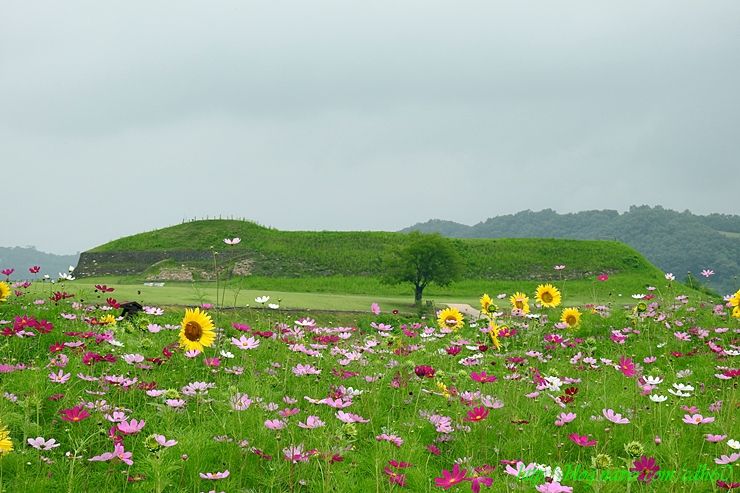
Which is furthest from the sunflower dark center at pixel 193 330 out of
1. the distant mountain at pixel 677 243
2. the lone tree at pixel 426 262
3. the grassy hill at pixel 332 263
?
the distant mountain at pixel 677 243

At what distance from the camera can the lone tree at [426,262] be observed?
36156 millimetres

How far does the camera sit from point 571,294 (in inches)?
1756

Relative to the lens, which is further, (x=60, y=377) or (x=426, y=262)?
(x=426, y=262)

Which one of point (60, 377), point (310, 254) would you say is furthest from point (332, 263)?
point (60, 377)

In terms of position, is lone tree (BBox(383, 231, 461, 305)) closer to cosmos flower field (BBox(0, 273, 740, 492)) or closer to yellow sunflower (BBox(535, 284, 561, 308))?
yellow sunflower (BBox(535, 284, 561, 308))

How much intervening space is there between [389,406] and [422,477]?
1.84 meters

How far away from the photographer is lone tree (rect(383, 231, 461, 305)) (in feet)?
119

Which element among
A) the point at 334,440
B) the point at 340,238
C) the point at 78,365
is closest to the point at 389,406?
the point at 334,440

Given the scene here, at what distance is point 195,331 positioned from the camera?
511 centimetres

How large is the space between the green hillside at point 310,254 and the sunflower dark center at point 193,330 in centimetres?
4574

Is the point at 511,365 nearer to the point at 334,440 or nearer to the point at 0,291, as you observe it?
the point at 334,440

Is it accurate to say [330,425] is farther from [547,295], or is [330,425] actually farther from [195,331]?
[547,295]

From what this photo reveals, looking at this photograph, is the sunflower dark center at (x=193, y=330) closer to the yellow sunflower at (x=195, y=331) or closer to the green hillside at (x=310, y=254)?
the yellow sunflower at (x=195, y=331)

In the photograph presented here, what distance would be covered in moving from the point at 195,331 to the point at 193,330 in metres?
0.02
